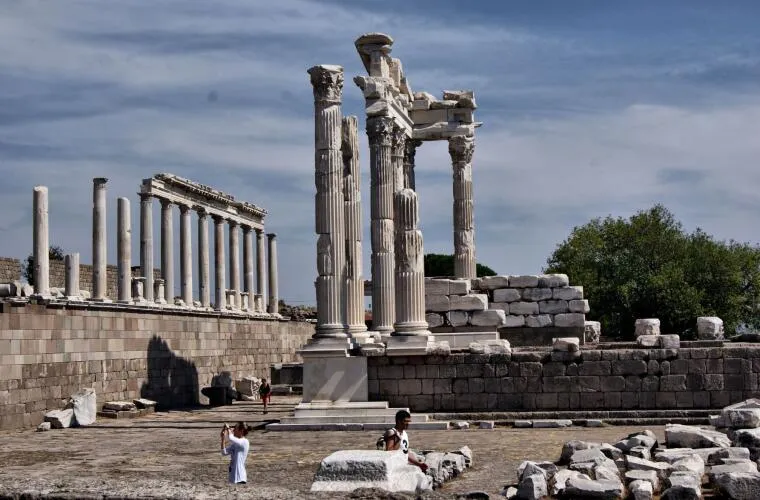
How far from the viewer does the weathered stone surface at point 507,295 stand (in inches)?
1174

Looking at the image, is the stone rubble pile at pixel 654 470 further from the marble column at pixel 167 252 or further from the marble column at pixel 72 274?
the marble column at pixel 167 252

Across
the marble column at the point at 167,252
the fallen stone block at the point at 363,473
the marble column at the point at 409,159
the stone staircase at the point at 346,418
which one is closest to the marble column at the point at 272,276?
the marble column at the point at 167,252

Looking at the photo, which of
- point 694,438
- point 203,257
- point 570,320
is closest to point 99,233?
point 203,257

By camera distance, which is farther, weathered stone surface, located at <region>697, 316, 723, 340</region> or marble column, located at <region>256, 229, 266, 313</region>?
marble column, located at <region>256, 229, 266, 313</region>

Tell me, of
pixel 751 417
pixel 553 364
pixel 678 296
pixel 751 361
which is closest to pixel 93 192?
pixel 553 364

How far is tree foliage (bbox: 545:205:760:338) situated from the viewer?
49406 mm

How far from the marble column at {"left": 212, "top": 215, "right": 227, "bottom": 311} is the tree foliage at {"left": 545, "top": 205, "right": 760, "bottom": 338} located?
1705cm

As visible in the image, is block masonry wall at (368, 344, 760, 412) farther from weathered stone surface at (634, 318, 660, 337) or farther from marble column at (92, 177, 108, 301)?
marble column at (92, 177, 108, 301)

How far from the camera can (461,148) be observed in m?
31.7

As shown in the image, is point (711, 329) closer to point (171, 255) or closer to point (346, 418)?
point (346, 418)

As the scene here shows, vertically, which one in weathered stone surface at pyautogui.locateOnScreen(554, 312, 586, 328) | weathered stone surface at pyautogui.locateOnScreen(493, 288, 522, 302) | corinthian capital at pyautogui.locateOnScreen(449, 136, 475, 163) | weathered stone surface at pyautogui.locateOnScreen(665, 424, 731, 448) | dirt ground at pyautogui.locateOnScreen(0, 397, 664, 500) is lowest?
dirt ground at pyautogui.locateOnScreen(0, 397, 664, 500)

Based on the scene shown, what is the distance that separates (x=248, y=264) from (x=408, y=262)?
1088 inches

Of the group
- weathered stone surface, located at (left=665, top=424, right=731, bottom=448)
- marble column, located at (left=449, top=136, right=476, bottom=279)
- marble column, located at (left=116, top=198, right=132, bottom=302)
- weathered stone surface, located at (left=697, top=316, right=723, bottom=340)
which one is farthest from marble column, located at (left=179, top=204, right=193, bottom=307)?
weathered stone surface, located at (left=665, top=424, right=731, bottom=448)

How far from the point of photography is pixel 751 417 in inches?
675
